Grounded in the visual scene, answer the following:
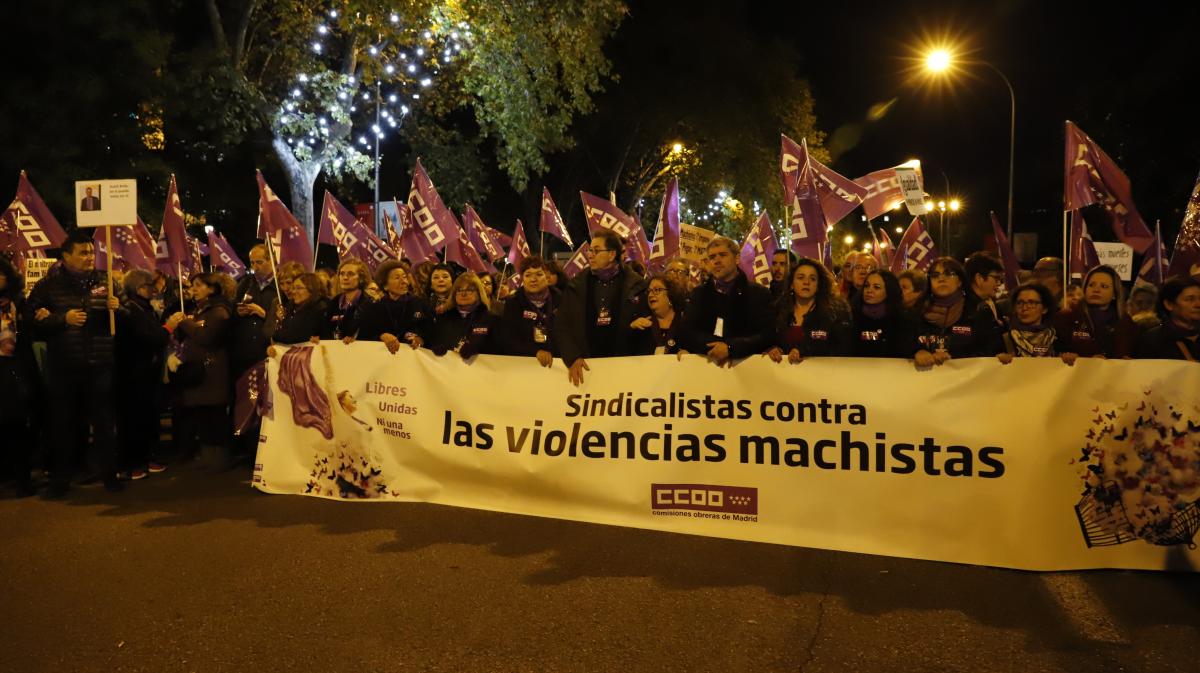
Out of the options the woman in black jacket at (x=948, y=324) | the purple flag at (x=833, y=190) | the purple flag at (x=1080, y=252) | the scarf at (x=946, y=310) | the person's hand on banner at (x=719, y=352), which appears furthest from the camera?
the purple flag at (x=833, y=190)

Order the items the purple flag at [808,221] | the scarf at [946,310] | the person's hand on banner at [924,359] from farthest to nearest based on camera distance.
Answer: the purple flag at [808,221] < the scarf at [946,310] < the person's hand on banner at [924,359]

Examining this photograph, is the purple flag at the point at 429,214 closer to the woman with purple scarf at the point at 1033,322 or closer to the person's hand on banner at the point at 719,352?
the person's hand on banner at the point at 719,352

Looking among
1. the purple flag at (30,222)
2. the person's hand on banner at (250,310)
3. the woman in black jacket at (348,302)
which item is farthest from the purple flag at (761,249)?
the purple flag at (30,222)

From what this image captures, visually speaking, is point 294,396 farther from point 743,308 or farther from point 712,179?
point 712,179

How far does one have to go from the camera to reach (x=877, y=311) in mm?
5703

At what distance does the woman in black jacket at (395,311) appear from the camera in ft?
22.4

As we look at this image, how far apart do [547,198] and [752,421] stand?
7274 mm

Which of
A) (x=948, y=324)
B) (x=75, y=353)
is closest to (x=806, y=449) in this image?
(x=948, y=324)

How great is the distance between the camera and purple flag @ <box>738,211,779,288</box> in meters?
10.3

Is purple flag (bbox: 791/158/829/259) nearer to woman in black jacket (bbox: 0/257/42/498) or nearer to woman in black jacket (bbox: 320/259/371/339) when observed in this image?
woman in black jacket (bbox: 320/259/371/339)

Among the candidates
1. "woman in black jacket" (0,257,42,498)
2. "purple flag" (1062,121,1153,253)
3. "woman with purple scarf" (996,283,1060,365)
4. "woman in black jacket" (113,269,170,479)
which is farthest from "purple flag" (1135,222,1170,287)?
"woman in black jacket" (0,257,42,498)

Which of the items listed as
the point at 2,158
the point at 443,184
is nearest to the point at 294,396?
the point at 2,158

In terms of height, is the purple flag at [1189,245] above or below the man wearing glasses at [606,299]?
above

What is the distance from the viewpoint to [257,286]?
26.7 feet
